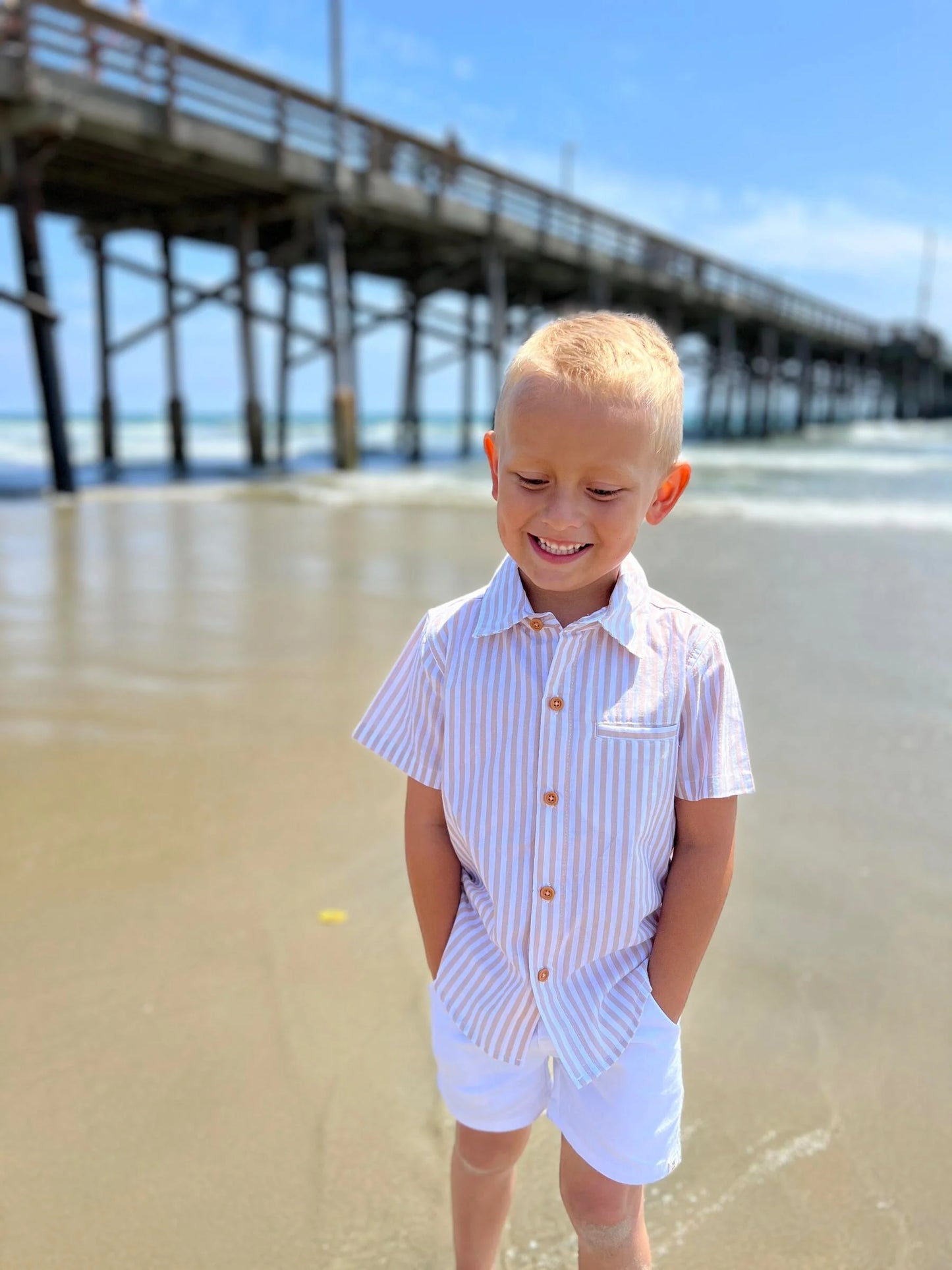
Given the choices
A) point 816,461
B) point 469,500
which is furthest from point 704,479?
point 816,461

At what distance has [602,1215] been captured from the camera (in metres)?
1.13

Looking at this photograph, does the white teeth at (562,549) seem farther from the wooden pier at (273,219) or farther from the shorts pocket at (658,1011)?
the wooden pier at (273,219)

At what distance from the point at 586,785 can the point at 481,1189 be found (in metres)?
0.55

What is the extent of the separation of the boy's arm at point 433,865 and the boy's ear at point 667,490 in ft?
1.35

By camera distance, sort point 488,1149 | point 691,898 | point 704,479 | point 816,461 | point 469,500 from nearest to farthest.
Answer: point 691,898 < point 488,1149 < point 469,500 < point 704,479 < point 816,461

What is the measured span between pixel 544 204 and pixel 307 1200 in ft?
55.6

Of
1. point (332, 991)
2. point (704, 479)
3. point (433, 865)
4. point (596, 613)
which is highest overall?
point (596, 613)

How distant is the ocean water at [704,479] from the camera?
9836 millimetres

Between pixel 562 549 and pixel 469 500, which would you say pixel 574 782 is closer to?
pixel 562 549

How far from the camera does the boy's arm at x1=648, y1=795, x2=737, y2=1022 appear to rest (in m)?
1.12

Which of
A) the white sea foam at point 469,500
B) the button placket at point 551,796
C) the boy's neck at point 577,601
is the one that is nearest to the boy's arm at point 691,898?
the button placket at point 551,796

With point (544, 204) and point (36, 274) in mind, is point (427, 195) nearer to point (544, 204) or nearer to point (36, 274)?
point (544, 204)

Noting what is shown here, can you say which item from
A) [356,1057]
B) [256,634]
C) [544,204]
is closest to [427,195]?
[544,204]

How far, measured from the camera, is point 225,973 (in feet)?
6.23
